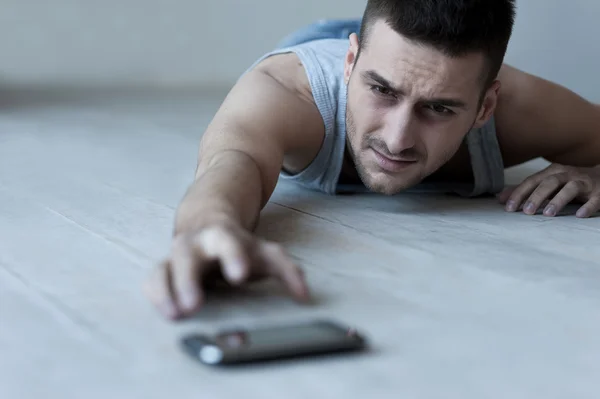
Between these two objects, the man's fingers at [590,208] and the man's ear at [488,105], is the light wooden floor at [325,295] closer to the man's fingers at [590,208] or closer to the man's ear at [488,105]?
the man's fingers at [590,208]

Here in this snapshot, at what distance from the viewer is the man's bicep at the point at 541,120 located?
204cm

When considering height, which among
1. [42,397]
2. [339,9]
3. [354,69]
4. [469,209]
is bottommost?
[339,9]

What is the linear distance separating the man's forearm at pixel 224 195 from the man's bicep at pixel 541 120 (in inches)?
27.2

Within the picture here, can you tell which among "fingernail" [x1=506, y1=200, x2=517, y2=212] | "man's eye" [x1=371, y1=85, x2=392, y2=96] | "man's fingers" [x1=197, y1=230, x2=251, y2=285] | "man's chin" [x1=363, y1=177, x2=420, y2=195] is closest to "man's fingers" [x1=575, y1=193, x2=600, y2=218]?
"fingernail" [x1=506, y1=200, x2=517, y2=212]

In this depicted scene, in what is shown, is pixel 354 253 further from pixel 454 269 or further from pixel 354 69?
pixel 354 69

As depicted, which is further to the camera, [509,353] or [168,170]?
[168,170]

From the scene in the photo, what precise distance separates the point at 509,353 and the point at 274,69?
41.4 inches

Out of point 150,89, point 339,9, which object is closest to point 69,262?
point 150,89

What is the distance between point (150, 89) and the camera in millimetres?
4383

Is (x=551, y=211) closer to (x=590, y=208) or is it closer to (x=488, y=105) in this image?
(x=590, y=208)

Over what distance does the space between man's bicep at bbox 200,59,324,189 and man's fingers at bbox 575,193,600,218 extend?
57cm

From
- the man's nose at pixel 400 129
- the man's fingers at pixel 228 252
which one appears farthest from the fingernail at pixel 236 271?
the man's nose at pixel 400 129

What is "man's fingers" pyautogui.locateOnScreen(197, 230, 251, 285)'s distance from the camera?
110 cm

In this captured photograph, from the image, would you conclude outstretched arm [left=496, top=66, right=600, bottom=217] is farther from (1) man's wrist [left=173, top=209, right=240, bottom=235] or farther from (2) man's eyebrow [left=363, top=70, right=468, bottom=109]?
(1) man's wrist [left=173, top=209, right=240, bottom=235]
